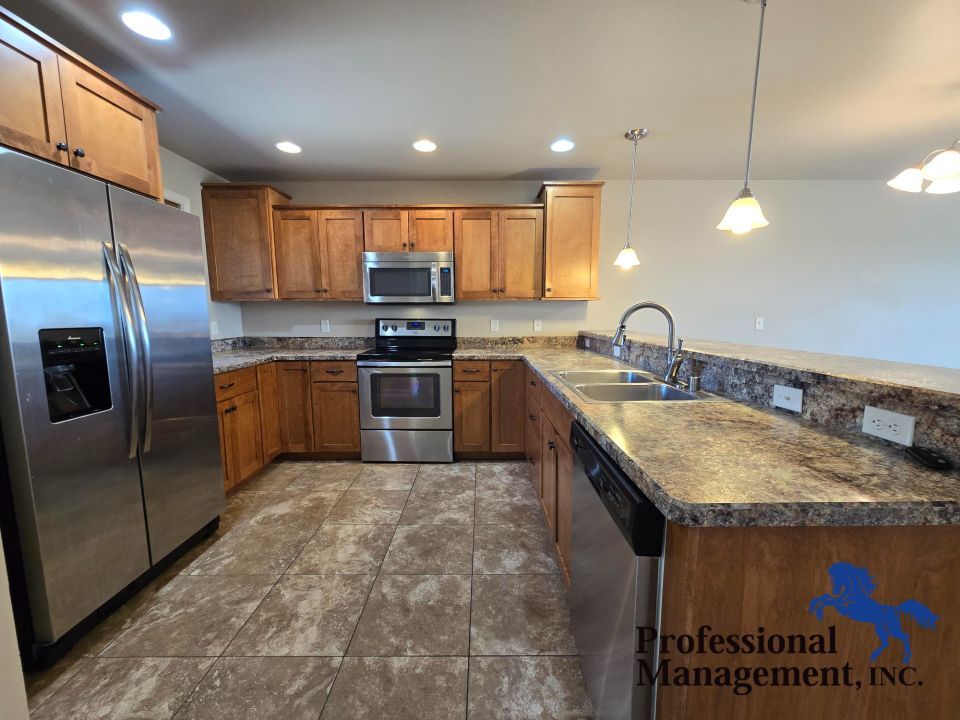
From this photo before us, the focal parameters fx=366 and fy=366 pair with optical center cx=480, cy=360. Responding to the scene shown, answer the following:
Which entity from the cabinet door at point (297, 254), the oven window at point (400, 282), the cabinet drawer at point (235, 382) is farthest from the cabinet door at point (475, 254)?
the cabinet drawer at point (235, 382)

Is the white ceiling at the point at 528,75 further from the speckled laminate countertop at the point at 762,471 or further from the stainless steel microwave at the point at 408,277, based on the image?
the speckled laminate countertop at the point at 762,471

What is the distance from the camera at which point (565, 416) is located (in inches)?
62.3

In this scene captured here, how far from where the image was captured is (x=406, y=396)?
9.86 feet

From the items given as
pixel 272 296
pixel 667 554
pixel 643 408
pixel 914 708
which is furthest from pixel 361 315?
pixel 914 708

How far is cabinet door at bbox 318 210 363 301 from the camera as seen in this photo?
3.15 meters

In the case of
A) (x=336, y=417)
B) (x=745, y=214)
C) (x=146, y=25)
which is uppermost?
(x=146, y=25)

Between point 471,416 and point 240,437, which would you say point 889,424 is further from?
point 240,437

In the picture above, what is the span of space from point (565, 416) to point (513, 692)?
3.17 feet

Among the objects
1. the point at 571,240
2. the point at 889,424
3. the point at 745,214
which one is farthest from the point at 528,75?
the point at 889,424

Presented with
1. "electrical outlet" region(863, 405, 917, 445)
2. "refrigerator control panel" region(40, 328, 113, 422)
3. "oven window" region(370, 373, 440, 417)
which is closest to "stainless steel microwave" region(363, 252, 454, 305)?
"oven window" region(370, 373, 440, 417)

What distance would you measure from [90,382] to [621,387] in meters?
2.27

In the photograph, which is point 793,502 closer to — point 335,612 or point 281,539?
point 335,612

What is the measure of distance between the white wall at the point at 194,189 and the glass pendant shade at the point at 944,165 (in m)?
4.37

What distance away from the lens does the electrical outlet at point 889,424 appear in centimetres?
89
